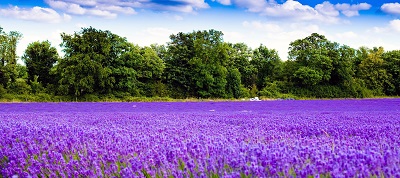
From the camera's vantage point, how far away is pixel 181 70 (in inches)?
1502

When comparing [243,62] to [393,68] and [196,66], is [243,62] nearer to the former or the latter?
[196,66]

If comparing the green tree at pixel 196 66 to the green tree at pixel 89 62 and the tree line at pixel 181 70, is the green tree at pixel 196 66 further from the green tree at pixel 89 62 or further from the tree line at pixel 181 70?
the green tree at pixel 89 62

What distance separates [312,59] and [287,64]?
3.39 metres

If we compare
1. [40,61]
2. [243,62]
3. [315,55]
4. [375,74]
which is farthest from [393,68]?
[40,61]

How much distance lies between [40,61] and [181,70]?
1366 cm

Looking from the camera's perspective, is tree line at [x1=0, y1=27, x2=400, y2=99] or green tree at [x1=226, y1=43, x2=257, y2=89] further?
green tree at [x1=226, y1=43, x2=257, y2=89]

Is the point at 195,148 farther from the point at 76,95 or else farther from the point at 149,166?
the point at 76,95

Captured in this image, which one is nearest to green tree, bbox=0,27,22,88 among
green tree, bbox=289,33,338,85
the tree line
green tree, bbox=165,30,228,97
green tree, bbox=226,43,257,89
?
the tree line

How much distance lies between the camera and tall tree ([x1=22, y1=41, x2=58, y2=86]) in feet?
130

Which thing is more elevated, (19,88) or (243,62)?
(243,62)

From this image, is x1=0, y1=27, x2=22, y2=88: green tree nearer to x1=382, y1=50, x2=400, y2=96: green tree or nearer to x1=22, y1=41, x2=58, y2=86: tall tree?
x1=22, y1=41, x2=58, y2=86: tall tree

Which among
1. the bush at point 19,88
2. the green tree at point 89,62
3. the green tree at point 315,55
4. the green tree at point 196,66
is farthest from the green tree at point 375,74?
the bush at point 19,88

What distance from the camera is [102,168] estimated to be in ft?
8.42

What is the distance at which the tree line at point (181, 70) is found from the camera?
3319cm
